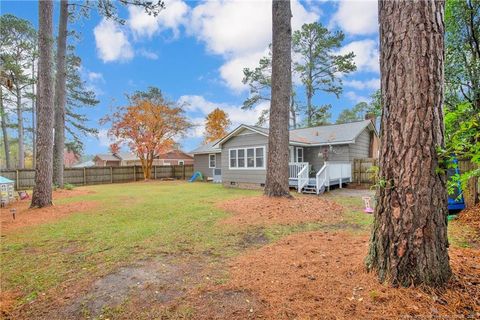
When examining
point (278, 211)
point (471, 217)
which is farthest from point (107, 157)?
point (471, 217)

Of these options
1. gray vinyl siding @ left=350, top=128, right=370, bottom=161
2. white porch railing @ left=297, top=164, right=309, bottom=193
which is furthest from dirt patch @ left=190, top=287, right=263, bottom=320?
gray vinyl siding @ left=350, top=128, right=370, bottom=161

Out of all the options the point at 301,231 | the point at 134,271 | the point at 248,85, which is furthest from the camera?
the point at 248,85

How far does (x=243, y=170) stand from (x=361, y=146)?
7678 millimetres

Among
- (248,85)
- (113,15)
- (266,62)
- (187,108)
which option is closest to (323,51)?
(266,62)

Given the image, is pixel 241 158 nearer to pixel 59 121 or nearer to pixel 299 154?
pixel 299 154

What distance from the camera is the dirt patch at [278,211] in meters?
5.90

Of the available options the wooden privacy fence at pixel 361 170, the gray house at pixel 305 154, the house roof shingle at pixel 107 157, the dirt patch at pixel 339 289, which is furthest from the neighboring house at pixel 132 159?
the dirt patch at pixel 339 289

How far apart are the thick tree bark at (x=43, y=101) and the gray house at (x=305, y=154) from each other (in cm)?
929

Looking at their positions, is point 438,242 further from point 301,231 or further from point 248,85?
point 248,85

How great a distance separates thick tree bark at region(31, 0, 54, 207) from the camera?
7.36 meters

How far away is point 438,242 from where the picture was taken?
219 cm

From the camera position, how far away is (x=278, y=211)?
656cm

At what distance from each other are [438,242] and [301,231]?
296cm

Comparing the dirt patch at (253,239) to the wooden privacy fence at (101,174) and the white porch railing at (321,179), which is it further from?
the wooden privacy fence at (101,174)
